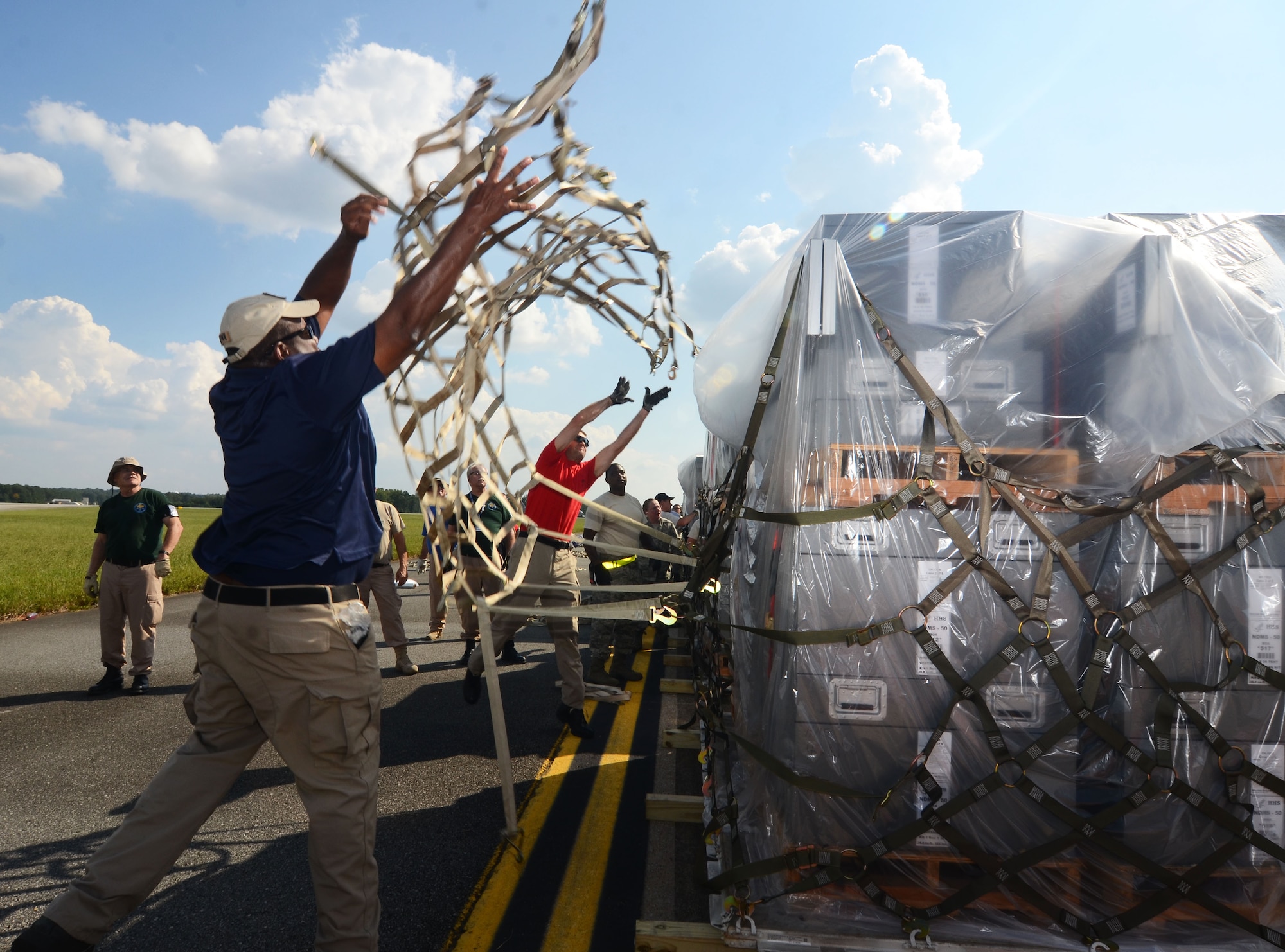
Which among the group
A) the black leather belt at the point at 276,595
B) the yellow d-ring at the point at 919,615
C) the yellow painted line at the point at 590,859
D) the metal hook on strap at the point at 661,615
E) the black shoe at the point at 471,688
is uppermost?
the black leather belt at the point at 276,595

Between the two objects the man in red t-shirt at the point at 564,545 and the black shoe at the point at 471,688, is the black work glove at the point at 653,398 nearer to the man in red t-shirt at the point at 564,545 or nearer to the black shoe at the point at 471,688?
the man in red t-shirt at the point at 564,545

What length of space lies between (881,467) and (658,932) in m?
1.64

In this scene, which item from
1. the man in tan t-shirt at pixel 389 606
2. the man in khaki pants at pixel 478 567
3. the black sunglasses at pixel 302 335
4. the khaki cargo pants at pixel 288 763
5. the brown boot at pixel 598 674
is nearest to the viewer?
the khaki cargo pants at pixel 288 763

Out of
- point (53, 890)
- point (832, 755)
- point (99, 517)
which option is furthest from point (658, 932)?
point (99, 517)

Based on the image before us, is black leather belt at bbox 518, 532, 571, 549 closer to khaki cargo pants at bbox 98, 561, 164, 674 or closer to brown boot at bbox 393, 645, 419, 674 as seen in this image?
brown boot at bbox 393, 645, 419, 674

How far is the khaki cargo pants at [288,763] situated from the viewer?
211cm

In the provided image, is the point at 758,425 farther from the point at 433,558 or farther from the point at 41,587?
the point at 41,587

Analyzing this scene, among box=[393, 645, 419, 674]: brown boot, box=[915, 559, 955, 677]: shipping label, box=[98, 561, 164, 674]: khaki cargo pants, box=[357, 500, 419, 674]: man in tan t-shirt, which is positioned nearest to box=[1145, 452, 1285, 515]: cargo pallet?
box=[915, 559, 955, 677]: shipping label

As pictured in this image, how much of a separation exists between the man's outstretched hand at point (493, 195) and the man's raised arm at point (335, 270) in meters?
0.75

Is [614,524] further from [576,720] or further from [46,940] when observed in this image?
[46,940]

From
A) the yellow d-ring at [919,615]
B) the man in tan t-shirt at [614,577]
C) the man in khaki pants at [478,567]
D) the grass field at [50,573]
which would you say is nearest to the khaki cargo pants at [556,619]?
the man in tan t-shirt at [614,577]

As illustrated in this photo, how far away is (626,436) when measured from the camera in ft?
15.6

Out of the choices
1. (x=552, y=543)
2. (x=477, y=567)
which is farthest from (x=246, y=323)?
(x=477, y=567)

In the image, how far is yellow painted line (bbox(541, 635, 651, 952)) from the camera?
267cm
